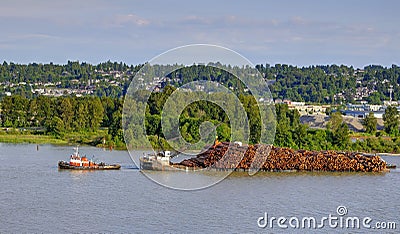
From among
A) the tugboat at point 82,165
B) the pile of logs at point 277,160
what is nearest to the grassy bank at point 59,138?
the tugboat at point 82,165

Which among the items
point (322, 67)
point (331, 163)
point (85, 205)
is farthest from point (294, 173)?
point (322, 67)

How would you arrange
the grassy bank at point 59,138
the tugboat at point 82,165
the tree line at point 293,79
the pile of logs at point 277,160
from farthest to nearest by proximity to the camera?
the tree line at point 293,79 < the grassy bank at point 59,138 < the pile of logs at point 277,160 < the tugboat at point 82,165

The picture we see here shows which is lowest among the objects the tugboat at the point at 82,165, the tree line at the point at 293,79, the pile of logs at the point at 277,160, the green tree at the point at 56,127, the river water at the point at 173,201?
the river water at the point at 173,201

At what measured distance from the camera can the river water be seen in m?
17.0

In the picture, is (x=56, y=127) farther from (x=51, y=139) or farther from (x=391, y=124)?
(x=391, y=124)

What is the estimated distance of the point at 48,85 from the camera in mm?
101500

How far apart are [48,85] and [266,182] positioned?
264ft

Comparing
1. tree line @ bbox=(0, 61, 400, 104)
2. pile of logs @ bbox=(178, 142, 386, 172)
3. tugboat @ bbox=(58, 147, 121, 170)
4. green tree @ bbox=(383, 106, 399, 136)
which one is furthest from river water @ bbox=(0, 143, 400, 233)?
tree line @ bbox=(0, 61, 400, 104)

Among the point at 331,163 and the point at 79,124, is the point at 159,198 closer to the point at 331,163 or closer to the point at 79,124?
the point at 331,163

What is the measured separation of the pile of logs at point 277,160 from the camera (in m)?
26.4

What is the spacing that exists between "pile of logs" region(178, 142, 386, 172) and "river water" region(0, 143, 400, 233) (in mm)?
829

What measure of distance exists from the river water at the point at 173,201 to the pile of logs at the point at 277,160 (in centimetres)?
83

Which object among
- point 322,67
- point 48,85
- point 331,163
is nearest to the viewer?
point 331,163

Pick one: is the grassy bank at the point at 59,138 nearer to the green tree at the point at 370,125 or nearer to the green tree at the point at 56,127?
the green tree at the point at 56,127
